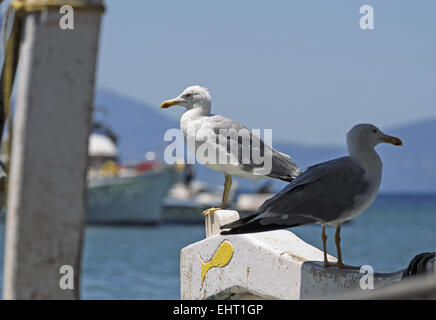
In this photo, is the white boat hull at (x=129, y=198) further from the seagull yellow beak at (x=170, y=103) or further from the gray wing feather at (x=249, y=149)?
the gray wing feather at (x=249, y=149)

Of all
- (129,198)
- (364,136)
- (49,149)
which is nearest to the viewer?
(49,149)

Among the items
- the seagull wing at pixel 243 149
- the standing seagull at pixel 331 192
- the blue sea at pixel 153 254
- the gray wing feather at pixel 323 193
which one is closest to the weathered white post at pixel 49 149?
the standing seagull at pixel 331 192

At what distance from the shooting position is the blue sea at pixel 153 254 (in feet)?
72.6

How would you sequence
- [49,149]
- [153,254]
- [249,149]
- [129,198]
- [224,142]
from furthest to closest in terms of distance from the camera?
[129,198] < [153,254] < [249,149] < [224,142] < [49,149]

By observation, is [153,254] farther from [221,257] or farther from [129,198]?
[221,257]

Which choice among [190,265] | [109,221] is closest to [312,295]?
[190,265]

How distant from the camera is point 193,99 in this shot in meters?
5.67

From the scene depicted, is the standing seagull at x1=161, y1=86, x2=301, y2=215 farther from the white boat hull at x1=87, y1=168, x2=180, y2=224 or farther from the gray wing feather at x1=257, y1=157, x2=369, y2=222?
the white boat hull at x1=87, y1=168, x2=180, y2=224

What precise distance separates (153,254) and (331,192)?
103ft

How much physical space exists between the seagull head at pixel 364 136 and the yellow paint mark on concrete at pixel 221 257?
131cm

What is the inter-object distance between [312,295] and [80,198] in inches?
87.3

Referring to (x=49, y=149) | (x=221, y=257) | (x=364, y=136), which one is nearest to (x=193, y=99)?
(x=221, y=257)

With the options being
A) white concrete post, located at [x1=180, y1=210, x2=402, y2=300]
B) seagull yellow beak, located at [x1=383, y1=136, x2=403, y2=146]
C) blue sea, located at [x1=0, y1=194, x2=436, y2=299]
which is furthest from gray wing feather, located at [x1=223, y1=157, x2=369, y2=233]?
blue sea, located at [x1=0, y1=194, x2=436, y2=299]
